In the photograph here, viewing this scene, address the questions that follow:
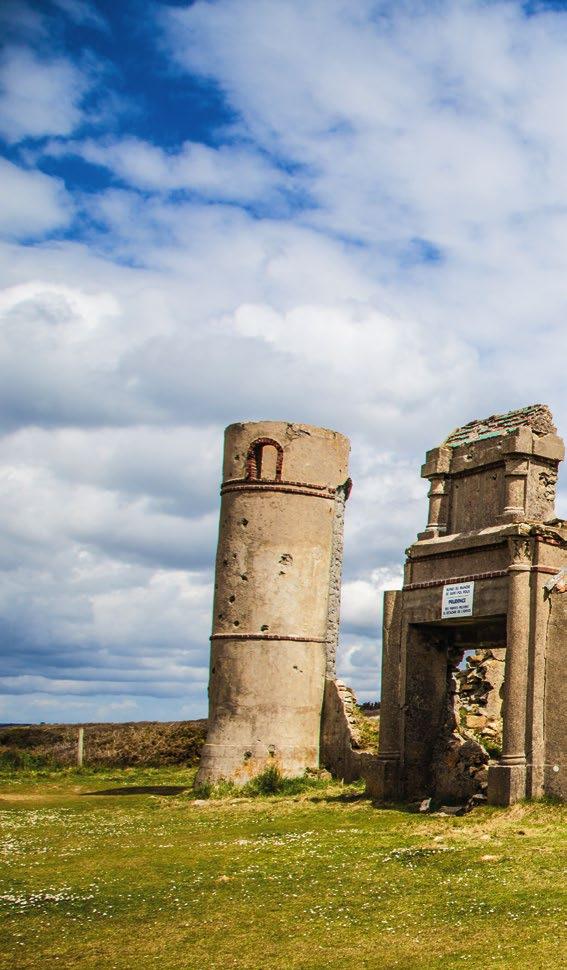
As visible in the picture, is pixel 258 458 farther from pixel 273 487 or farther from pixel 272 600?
pixel 272 600

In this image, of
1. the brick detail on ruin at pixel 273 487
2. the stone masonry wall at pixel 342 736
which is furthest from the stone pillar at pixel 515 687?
the brick detail on ruin at pixel 273 487

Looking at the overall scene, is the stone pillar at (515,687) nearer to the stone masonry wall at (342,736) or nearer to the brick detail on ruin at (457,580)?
the brick detail on ruin at (457,580)

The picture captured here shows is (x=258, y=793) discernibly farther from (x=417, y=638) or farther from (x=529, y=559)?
(x=529, y=559)

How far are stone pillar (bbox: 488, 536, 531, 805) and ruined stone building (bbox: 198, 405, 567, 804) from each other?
0.07ft

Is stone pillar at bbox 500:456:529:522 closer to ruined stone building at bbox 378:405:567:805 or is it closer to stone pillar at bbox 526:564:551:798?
ruined stone building at bbox 378:405:567:805

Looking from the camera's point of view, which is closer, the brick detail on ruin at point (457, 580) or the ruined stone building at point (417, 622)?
the ruined stone building at point (417, 622)

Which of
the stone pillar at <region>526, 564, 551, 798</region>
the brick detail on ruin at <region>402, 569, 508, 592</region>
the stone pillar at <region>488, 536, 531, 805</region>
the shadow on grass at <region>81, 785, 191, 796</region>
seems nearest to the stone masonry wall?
the shadow on grass at <region>81, 785, 191, 796</region>

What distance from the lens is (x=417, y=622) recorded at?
17828 mm

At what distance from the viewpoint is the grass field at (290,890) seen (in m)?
8.62

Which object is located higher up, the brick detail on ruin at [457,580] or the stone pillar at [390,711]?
the brick detail on ruin at [457,580]

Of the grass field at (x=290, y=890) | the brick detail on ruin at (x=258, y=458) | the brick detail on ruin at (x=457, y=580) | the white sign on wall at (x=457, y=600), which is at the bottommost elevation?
the grass field at (x=290, y=890)

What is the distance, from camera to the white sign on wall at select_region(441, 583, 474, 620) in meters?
16.7

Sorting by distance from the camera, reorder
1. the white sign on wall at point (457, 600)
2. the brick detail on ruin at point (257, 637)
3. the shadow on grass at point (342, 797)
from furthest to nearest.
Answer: the brick detail on ruin at point (257, 637)
the shadow on grass at point (342, 797)
the white sign on wall at point (457, 600)

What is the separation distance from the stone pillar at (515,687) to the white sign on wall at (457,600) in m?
1.08
